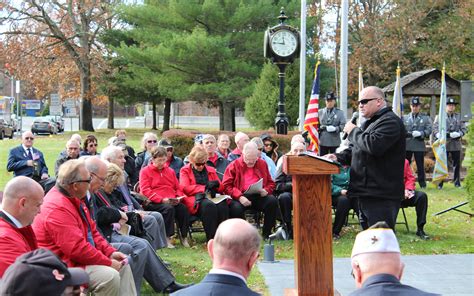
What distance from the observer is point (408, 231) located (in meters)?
10.7

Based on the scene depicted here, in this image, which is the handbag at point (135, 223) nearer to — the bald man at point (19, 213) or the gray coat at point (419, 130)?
the bald man at point (19, 213)

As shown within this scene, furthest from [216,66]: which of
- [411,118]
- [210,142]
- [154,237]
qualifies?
[154,237]

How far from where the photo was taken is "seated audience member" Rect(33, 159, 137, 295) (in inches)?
217

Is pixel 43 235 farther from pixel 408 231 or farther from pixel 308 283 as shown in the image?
pixel 408 231

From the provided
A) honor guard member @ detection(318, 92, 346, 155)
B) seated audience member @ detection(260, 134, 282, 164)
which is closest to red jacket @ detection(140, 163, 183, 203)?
seated audience member @ detection(260, 134, 282, 164)

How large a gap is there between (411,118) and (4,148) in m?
21.1

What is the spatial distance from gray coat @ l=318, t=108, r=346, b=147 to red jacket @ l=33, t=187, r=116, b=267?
1042 cm

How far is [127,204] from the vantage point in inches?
324

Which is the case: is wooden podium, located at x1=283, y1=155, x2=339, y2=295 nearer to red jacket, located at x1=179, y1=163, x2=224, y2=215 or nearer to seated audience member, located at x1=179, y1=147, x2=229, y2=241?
seated audience member, located at x1=179, y1=147, x2=229, y2=241

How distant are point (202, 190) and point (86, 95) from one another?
32.6 metres

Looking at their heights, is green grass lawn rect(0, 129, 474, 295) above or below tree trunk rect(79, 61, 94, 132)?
below

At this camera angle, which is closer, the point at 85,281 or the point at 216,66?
the point at 85,281

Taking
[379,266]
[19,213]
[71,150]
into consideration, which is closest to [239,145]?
[71,150]

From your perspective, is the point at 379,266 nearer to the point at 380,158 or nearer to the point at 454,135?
the point at 380,158
